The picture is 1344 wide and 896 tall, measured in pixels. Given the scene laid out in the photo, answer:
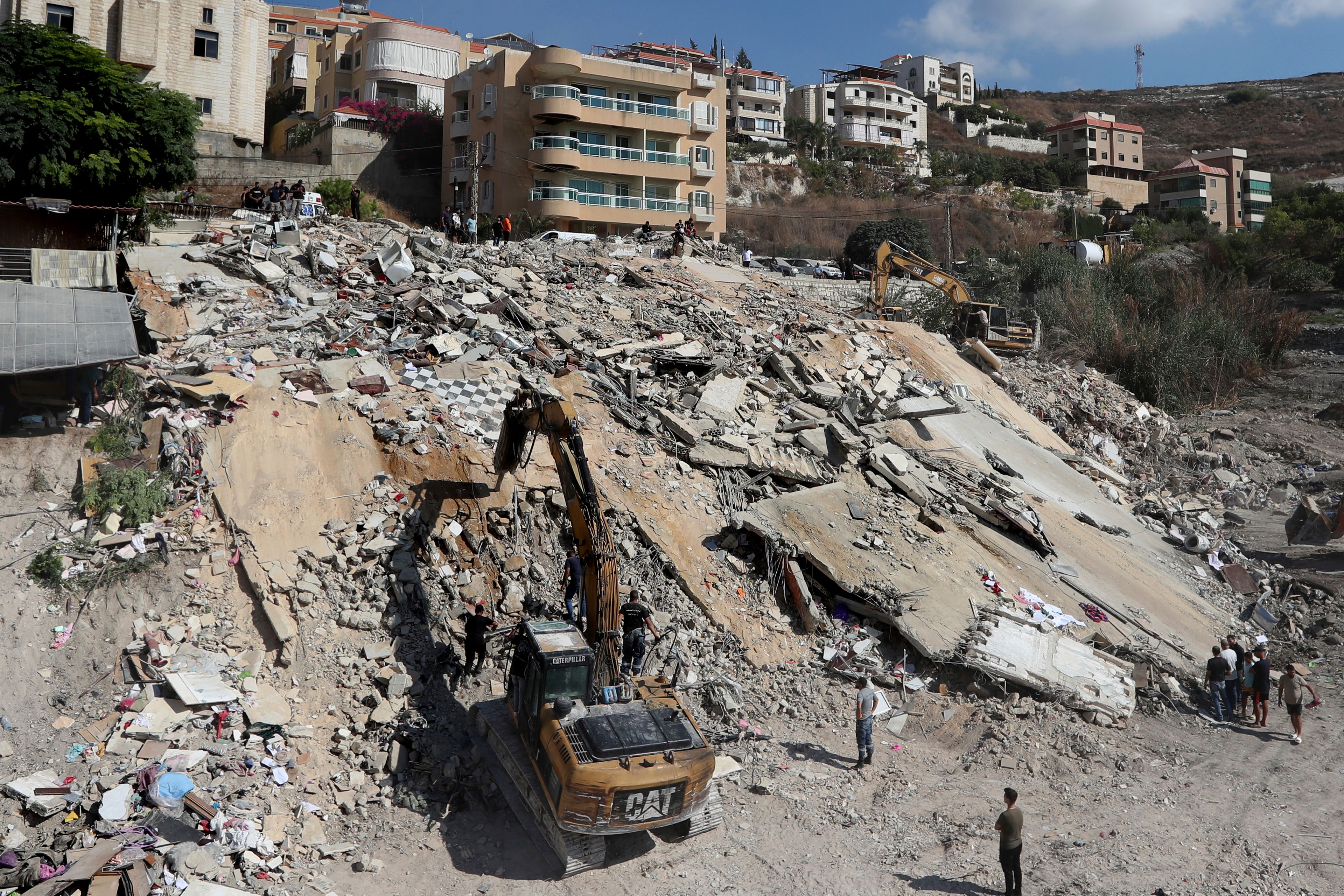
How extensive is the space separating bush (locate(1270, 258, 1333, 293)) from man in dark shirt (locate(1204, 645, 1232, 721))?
32673 millimetres

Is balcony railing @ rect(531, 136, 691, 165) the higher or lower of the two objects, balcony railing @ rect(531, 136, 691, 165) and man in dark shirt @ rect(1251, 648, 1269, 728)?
the higher

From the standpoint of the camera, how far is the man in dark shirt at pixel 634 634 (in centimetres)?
1013

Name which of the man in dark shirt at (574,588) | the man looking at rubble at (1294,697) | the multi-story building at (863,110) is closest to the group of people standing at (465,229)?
the man in dark shirt at (574,588)

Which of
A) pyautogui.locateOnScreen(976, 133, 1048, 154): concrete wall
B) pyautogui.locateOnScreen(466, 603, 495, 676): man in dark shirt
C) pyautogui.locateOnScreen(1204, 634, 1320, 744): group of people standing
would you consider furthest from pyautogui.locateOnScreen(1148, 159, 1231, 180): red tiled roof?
pyautogui.locateOnScreen(466, 603, 495, 676): man in dark shirt

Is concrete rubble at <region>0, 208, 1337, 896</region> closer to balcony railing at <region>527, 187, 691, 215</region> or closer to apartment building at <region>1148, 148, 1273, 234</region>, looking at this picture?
balcony railing at <region>527, 187, 691, 215</region>

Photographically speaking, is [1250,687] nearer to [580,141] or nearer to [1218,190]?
[580,141]

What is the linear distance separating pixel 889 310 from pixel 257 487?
18.1 meters

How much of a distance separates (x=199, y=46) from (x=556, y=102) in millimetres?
12788

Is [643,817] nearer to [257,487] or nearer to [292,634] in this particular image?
[292,634]

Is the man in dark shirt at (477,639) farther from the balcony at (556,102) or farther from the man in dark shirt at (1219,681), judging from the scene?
the balcony at (556,102)

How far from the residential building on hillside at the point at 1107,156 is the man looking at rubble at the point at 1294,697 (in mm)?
59573

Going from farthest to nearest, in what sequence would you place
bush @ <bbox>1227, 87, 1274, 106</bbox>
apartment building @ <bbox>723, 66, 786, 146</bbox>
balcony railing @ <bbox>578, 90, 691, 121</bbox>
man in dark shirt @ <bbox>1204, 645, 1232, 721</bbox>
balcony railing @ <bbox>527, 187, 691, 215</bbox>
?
bush @ <bbox>1227, 87, 1274, 106</bbox> < apartment building @ <bbox>723, 66, 786, 146</bbox> < balcony railing @ <bbox>578, 90, 691, 121</bbox> < balcony railing @ <bbox>527, 187, 691, 215</bbox> < man in dark shirt @ <bbox>1204, 645, 1232, 721</bbox>

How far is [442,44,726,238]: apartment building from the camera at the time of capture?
111 ft

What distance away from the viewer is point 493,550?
11.9 m
